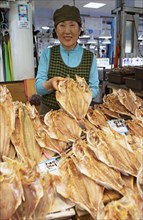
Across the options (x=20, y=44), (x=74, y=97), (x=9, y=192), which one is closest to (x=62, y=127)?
(x=74, y=97)

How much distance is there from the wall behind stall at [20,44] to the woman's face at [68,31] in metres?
1.79

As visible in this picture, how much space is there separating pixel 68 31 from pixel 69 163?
130 centimetres

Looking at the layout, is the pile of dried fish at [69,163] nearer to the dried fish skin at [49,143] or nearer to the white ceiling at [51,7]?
the dried fish skin at [49,143]

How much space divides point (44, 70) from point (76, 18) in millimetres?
570

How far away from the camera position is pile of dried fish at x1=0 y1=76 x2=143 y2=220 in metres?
0.80

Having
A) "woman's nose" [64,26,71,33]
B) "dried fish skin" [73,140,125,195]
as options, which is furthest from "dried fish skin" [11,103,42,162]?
"woman's nose" [64,26,71,33]

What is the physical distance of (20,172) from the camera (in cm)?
83

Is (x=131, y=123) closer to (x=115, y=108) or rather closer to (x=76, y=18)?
(x=115, y=108)

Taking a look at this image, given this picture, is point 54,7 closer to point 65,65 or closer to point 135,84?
point 135,84

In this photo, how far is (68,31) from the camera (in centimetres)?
193

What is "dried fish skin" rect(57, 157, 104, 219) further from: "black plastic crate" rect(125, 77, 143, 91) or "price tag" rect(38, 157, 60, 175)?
"black plastic crate" rect(125, 77, 143, 91)

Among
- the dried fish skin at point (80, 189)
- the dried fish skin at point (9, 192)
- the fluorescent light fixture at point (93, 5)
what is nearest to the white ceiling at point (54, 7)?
the fluorescent light fixture at point (93, 5)

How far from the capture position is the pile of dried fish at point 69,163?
0.80m

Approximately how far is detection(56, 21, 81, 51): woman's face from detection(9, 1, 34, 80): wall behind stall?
179 cm
